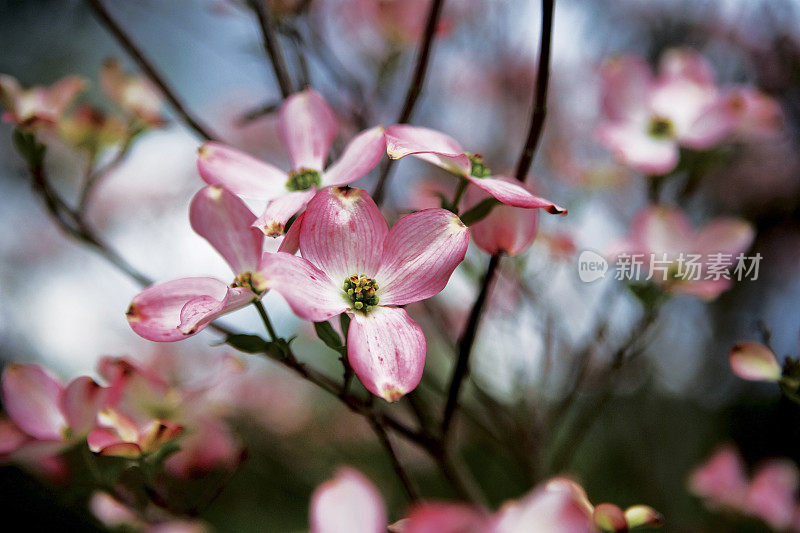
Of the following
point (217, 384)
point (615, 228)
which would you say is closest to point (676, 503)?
point (615, 228)

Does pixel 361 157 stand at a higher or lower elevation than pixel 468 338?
higher

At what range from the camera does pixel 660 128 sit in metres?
0.74

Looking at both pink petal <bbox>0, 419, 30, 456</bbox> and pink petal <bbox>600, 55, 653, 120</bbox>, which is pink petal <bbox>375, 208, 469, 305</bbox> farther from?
pink petal <bbox>600, 55, 653, 120</bbox>

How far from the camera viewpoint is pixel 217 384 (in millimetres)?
542

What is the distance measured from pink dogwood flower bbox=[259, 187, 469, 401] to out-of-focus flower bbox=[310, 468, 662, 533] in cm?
6

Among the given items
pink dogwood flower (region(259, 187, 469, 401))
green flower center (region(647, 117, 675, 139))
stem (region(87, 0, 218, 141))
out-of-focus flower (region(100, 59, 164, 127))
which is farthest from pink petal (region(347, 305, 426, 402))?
green flower center (region(647, 117, 675, 139))

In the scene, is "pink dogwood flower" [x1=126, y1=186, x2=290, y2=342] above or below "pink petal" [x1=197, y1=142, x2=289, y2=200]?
below

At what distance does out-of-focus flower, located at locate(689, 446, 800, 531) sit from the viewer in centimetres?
78

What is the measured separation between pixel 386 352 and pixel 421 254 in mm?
71

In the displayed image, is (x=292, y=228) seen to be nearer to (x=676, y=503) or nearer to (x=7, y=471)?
(x=676, y=503)

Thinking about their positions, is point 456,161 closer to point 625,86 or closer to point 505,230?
point 505,230

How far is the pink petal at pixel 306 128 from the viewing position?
50 cm

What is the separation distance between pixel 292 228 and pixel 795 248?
5.35 ft

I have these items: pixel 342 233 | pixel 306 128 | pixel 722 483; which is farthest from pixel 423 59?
pixel 722 483
